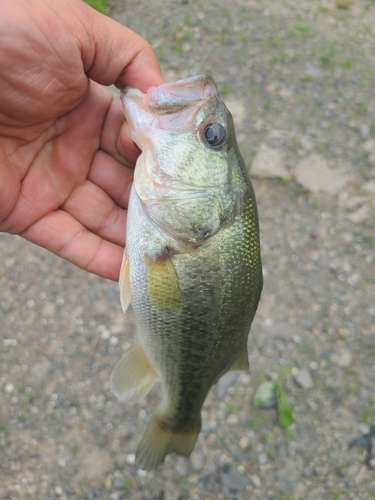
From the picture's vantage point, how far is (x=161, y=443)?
2.26 meters

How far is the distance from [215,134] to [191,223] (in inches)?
15.2

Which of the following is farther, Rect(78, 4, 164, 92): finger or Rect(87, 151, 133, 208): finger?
Rect(87, 151, 133, 208): finger

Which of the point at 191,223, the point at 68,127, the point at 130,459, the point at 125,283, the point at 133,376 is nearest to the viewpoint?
the point at 191,223

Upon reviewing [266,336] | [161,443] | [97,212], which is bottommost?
[266,336]

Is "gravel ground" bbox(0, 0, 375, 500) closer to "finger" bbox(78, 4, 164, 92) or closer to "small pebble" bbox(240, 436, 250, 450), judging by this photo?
"small pebble" bbox(240, 436, 250, 450)

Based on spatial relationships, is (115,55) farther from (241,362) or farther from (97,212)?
(241,362)

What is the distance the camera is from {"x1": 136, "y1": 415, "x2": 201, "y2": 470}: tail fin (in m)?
2.24

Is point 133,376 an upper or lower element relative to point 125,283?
lower

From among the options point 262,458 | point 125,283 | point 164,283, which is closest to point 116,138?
point 125,283

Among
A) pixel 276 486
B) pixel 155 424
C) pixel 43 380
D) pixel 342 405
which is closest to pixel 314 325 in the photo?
pixel 342 405

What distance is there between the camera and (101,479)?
278cm

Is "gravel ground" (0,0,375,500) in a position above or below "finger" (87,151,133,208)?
below

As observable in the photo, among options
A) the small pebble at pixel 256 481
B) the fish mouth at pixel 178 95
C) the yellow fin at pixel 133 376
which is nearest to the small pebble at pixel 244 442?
the small pebble at pixel 256 481

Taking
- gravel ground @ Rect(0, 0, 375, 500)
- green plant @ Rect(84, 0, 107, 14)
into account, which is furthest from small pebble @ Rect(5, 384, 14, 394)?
green plant @ Rect(84, 0, 107, 14)
